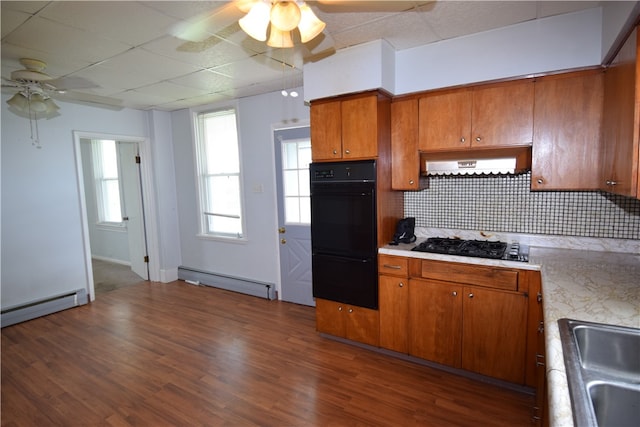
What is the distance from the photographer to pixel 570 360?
1045 mm

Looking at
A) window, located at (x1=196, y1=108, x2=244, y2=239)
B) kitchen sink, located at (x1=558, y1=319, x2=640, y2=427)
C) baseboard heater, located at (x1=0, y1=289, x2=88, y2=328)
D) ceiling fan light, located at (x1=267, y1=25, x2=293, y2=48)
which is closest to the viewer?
kitchen sink, located at (x1=558, y1=319, x2=640, y2=427)

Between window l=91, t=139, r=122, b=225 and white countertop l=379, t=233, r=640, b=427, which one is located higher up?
window l=91, t=139, r=122, b=225

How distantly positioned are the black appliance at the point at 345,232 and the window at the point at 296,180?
847mm

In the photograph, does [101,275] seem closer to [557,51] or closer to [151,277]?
[151,277]

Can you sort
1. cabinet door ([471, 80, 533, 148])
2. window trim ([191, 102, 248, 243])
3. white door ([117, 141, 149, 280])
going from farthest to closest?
white door ([117, 141, 149, 280]) < window trim ([191, 102, 248, 243]) < cabinet door ([471, 80, 533, 148])

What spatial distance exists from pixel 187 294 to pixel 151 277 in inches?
41.6

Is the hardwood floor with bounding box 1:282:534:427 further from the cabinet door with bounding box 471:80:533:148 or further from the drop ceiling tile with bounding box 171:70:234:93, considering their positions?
the drop ceiling tile with bounding box 171:70:234:93

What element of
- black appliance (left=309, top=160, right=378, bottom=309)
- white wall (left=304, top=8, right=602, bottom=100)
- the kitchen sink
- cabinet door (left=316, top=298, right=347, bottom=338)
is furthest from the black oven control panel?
the kitchen sink

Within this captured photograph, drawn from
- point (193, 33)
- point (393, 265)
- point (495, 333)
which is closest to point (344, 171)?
point (393, 265)

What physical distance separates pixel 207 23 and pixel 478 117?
205 centimetres

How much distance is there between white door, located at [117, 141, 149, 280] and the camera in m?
4.88

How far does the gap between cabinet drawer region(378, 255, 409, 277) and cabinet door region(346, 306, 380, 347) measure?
1.23 feet

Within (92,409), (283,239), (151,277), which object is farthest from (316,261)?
(151,277)

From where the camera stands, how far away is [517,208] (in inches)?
103
